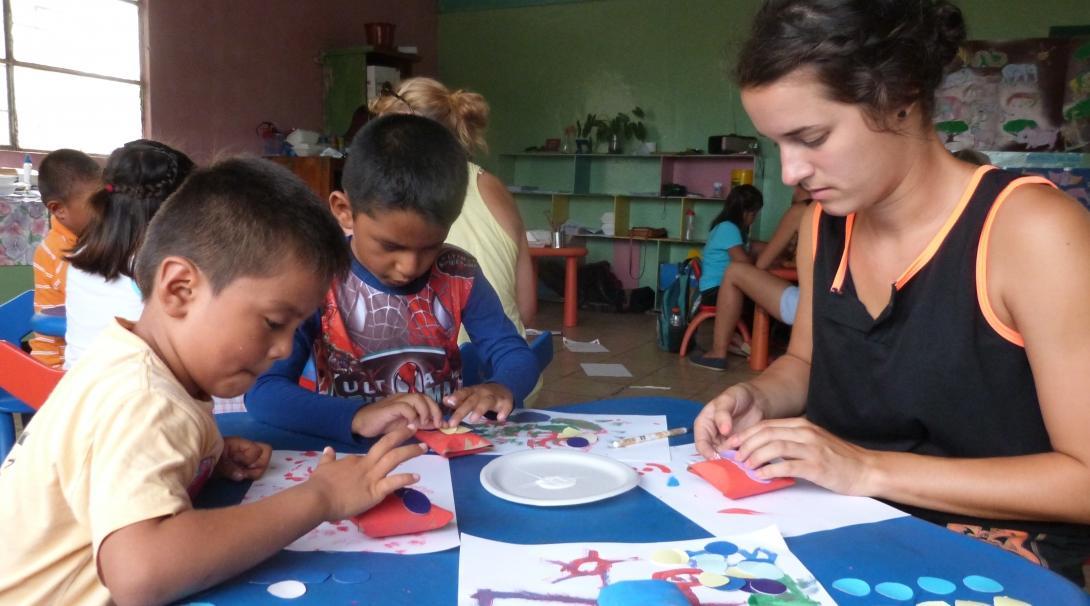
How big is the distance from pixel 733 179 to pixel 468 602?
6.63 metres

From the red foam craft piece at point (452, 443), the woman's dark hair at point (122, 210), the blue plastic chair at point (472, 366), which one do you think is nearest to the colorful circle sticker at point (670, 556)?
the red foam craft piece at point (452, 443)

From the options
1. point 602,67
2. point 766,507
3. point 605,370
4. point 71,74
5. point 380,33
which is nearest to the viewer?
point 766,507

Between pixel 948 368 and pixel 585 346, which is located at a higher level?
pixel 948 368

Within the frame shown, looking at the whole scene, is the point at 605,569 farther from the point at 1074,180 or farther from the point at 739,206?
the point at 739,206

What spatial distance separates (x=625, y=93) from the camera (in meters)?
7.65

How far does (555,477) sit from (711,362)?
400cm

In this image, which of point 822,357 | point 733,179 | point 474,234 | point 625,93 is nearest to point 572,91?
point 625,93

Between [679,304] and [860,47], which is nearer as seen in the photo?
[860,47]

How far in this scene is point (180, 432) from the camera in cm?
75

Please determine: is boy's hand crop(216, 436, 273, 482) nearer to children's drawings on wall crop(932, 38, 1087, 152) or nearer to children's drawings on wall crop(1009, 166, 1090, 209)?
children's drawings on wall crop(1009, 166, 1090, 209)

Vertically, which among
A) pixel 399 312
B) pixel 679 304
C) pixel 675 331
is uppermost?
pixel 399 312

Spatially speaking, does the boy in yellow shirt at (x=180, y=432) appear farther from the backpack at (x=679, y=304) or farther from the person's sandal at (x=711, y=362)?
the backpack at (x=679, y=304)

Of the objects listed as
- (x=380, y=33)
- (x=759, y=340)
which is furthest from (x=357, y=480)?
(x=380, y=33)

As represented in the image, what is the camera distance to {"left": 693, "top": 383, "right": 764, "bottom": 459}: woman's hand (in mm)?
1133
